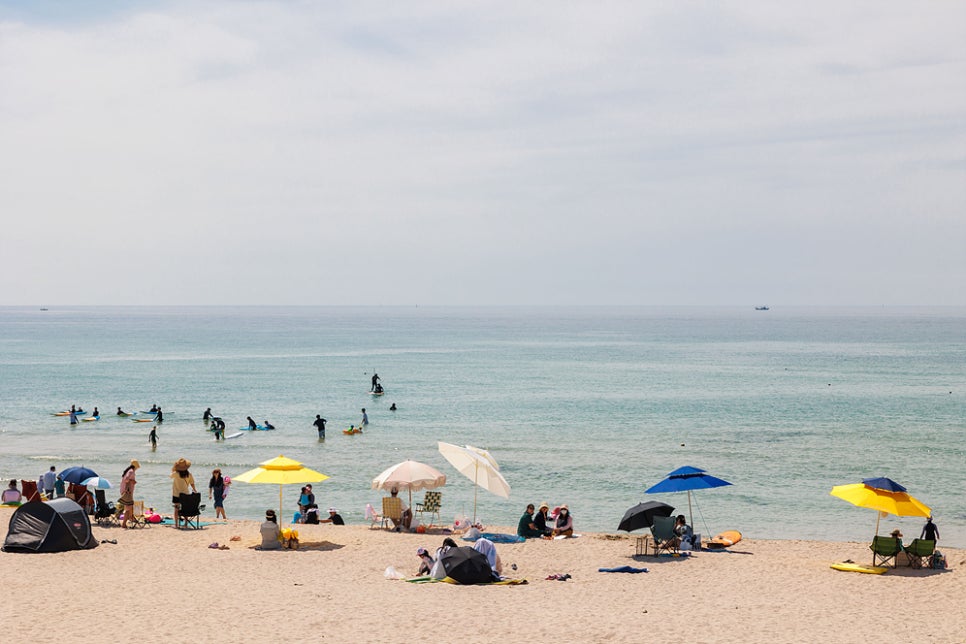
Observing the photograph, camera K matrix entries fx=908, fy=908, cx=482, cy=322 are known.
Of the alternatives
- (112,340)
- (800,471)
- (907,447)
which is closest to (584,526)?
(800,471)

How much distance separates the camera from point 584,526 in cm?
2686

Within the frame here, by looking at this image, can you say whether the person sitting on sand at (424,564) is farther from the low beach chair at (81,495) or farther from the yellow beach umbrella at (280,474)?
the low beach chair at (81,495)

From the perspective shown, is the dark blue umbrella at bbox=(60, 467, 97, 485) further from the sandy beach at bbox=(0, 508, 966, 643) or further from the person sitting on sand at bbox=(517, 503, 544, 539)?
the person sitting on sand at bbox=(517, 503, 544, 539)

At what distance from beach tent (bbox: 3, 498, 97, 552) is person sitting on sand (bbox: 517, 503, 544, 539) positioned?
32.0ft

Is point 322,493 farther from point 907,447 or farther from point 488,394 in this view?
point 488,394

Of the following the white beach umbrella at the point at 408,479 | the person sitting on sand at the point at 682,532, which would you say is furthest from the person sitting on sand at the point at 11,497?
the person sitting on sand at the point at 682,532

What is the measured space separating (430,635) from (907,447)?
36029 mm

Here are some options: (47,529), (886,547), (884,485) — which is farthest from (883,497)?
(47,529)

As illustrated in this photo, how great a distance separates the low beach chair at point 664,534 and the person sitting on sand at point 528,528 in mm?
3288

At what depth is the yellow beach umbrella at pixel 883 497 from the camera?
18562mm

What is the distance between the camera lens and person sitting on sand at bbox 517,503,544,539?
22.3 metres

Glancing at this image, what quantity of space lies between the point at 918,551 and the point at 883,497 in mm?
1460

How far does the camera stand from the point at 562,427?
50.4m

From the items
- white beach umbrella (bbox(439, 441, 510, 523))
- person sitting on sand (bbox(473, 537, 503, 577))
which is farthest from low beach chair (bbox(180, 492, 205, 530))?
person sitting on sand (bbox(473, 537, 503, 577))
